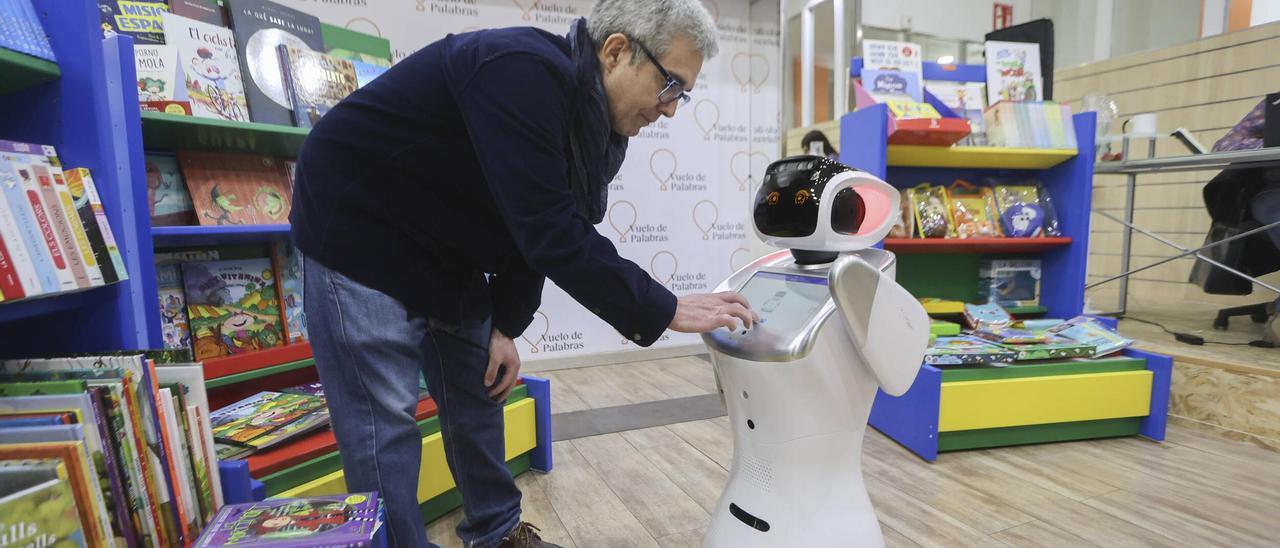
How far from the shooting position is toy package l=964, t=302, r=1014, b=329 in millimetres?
2332

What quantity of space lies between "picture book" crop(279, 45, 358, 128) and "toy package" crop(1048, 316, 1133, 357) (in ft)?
8.21

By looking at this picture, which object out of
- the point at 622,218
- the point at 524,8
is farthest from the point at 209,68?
the point at 622,218

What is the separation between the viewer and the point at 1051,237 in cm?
242

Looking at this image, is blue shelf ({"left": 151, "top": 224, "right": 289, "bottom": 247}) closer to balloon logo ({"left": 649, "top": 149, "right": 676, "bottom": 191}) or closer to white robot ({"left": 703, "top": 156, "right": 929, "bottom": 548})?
white robot ({"left": 703, "top": 156, "right": 929, "bottom": 548})

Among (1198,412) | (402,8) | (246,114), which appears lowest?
(1198,412)

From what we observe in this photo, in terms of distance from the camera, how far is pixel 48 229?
2.92 ft

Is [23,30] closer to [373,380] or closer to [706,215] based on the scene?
[373,380]

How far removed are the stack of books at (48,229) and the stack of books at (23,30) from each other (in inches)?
5.4

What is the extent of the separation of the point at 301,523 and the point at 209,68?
4.08ft

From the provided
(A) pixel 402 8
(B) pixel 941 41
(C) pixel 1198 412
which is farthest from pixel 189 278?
(B) pixel 941 41

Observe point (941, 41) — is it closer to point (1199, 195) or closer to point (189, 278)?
point (1199, 195)

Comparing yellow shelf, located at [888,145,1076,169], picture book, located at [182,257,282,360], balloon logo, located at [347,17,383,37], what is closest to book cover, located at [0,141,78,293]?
picture book, located at [182,257,282,360]

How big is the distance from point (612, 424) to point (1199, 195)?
11.9 feet

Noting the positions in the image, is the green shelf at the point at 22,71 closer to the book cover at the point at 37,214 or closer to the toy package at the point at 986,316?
the book cover at the point at 37,214
